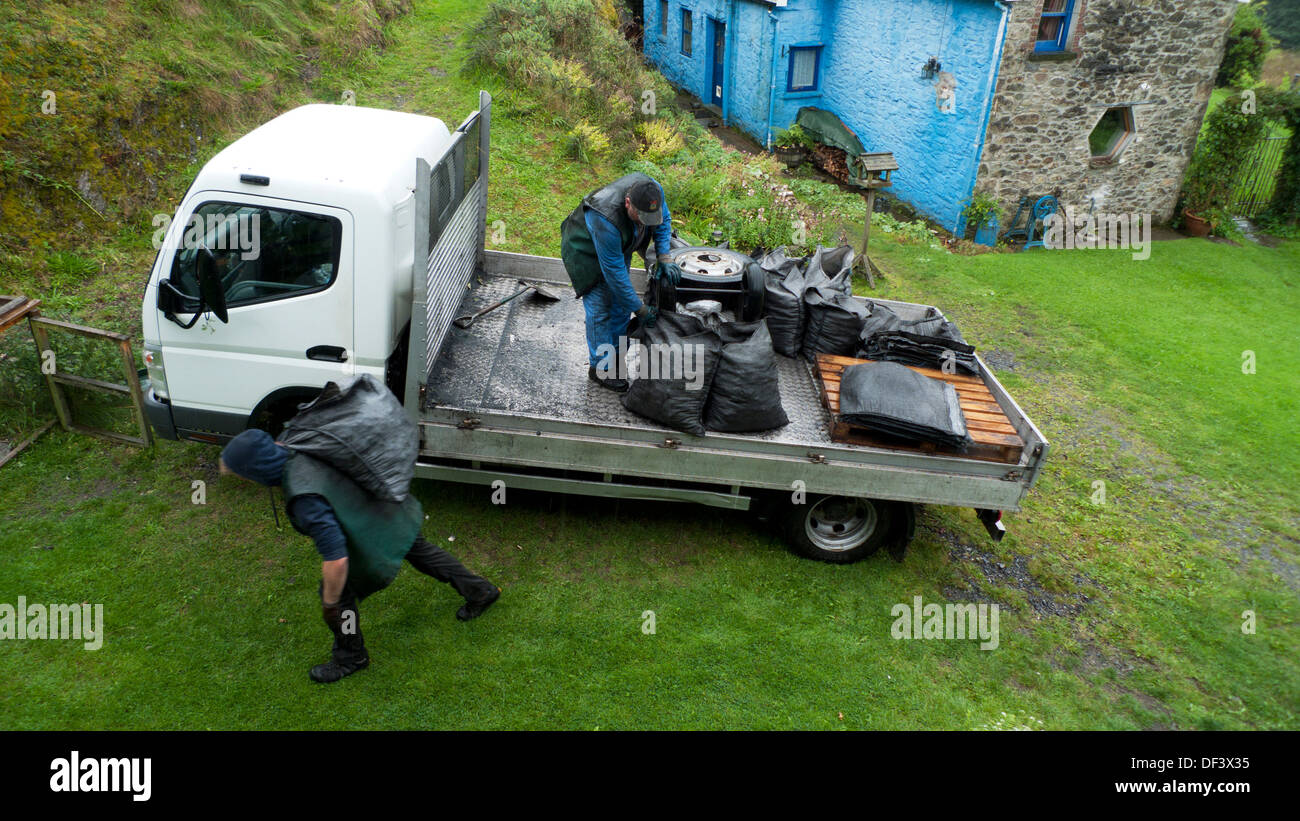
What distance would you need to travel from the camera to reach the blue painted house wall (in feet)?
43.0

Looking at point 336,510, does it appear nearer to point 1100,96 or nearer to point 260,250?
point 260,250

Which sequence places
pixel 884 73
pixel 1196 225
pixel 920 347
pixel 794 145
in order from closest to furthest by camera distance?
1. pixel 920 347
2. pixel 1196 225
3. pixel 884 73
4. pixel 794 145

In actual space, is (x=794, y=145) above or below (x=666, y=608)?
above

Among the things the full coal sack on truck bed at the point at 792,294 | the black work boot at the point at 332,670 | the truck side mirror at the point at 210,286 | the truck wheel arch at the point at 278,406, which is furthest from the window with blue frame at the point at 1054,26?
the black work boot at the point at 332,670

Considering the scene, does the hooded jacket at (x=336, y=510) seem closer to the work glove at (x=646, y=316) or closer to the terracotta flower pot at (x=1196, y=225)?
the work glove at (x=646, y=316)

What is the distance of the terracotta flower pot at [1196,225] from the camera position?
14.7 m

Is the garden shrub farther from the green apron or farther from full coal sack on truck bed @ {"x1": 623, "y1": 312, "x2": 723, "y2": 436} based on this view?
the green apron

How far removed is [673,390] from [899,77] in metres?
12.2

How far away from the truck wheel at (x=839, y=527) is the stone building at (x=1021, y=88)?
9.62 meters

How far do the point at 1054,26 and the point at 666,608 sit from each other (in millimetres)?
12526

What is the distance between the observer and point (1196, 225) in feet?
48.3

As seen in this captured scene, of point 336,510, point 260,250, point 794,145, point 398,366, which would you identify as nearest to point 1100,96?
point 794,145

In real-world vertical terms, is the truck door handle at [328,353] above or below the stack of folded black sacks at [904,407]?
above

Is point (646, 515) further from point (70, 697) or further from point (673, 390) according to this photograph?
point (70, 697)
